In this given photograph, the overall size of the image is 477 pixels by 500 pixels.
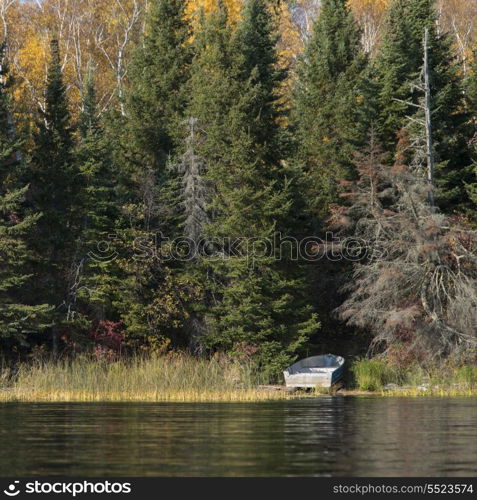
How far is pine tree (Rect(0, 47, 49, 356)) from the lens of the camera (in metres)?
34.1

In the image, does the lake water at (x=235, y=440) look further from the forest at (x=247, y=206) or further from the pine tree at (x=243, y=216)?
the pine tree at (x=243, y=216)

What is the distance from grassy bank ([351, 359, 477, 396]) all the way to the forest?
1.76ft

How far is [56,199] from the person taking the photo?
38.6 meters

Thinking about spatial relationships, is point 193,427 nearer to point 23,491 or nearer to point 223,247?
point 23,491

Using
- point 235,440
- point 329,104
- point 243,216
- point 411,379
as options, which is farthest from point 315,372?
point 235,440

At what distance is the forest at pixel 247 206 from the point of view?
36.2 meters

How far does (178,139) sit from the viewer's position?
136 ft

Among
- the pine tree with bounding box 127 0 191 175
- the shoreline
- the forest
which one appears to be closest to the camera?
the shoreline

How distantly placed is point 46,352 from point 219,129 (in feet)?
36.0

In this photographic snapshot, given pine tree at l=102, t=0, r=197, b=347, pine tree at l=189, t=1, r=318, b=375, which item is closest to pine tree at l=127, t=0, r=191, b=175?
pine tree at l=102, t=0, r=197, b=347

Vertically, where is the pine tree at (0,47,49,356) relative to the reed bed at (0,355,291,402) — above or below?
above

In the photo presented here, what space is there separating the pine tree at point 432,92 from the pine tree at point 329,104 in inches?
55.7
